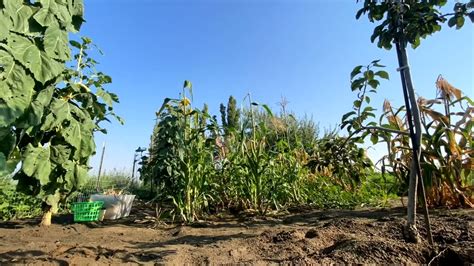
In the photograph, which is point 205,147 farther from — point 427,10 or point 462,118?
point 462,118

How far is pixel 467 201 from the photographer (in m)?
3.49

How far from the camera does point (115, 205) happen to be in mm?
4246

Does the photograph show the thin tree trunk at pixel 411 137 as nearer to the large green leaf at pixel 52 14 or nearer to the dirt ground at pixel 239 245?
the dirt ground at pixel 239 245

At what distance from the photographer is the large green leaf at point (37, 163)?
2854mm

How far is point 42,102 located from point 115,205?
1945 mm

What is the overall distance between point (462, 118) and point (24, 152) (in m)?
4.44

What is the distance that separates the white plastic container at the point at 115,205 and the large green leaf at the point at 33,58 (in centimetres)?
206

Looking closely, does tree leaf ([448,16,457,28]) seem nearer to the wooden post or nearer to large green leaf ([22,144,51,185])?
the wooden post

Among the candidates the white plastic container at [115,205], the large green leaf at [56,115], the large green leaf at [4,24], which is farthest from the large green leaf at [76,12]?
the white plastic container at [115,205]

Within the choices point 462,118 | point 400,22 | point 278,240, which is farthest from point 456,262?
point 462,118

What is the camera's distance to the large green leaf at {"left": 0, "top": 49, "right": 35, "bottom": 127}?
2157mm

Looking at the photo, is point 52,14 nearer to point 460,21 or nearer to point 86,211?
point 86,211

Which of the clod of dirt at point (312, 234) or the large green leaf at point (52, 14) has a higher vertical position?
the large green leaf at point (52, 14)

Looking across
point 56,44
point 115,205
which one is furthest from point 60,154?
point 115,205
